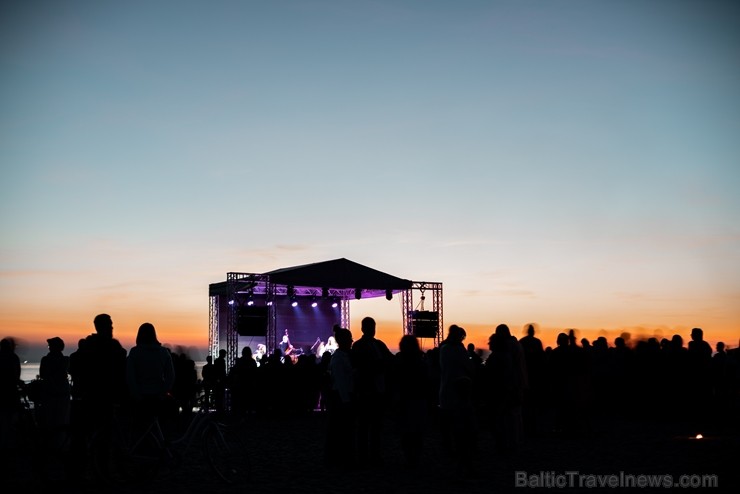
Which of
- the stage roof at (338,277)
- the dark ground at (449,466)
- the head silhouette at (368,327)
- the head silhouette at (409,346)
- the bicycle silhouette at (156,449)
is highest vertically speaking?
the stage roof at (338,277)

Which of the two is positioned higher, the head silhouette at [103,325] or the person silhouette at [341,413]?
the head silhouette at [103,325]

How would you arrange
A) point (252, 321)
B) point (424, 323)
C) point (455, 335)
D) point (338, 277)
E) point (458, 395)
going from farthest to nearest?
point (424, 323) < point (338, 277) < point (252, 321) < point (455, 335) < point (458, 395)

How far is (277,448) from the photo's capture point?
1162 cm

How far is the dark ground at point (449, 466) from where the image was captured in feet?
25.4

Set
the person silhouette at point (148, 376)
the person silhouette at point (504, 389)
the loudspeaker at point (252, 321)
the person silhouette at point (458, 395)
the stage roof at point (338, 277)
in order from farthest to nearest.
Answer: the stage roof at point (338, 277) → the loudspeaker at point (252, 321) → the person silhouette at point (504, 389) → the person silhouette at point (458, 395) → the person silhouette at point (148, 376)

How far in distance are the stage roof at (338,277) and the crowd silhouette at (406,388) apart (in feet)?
8.87

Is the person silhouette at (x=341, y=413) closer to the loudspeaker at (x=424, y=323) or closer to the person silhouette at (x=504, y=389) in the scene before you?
the person silhouette at (x=504, y=389)

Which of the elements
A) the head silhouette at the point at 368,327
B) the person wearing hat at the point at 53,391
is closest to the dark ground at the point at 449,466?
the person wearing hat at the point at 53,391

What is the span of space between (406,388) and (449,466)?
0.96 m

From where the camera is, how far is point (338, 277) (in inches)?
848

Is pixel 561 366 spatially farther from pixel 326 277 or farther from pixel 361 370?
pixel 326 277

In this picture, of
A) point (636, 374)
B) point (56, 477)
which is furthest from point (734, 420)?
point (56, 477)

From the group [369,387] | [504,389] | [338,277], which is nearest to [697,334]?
[504,389]

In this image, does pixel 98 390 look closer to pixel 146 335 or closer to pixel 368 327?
pixel 146 335
